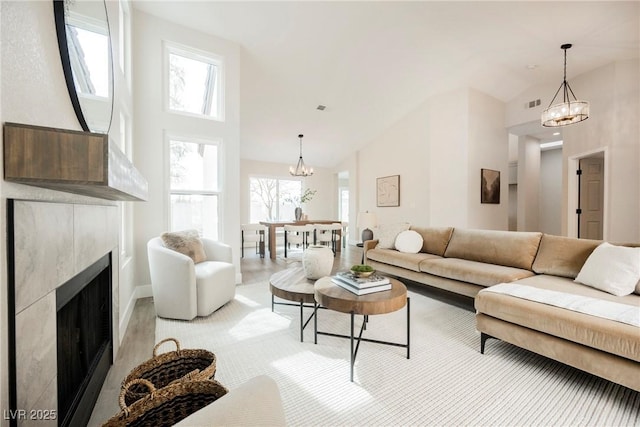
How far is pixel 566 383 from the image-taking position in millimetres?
1722

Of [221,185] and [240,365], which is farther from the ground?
[221,185]

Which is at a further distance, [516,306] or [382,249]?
[382,249]

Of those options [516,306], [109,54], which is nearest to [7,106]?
[109,54]

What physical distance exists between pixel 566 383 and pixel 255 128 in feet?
20.1

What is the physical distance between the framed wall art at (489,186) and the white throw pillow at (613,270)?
3.42 m

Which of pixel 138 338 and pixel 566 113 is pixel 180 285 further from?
pixel 566 113

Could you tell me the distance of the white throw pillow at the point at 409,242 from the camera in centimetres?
383

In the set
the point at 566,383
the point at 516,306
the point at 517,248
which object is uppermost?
the point at 517,248

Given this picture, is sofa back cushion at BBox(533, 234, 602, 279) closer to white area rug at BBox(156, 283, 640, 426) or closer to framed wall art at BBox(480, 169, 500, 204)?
white area rug at BBox(156, 283, 640, 426)

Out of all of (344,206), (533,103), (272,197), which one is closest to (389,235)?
(533,103)

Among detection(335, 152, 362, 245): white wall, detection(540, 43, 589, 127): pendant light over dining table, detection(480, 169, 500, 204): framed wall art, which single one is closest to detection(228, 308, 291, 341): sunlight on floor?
detection(540, 43, 589, 127): pendant light over dining table

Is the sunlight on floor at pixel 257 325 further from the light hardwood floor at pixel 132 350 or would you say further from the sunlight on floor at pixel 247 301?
the light hardwood floor at pixel 132 350

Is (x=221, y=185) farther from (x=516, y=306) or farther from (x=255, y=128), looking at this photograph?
(x=516, y=306)

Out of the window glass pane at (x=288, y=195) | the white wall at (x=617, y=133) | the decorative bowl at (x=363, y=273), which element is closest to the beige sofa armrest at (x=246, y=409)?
the decorative bowl at (x=363, y=273)
